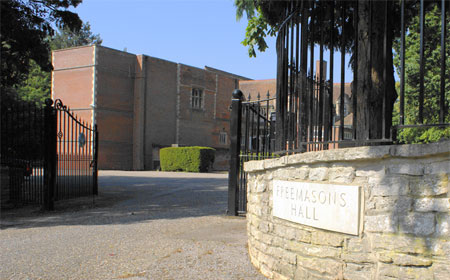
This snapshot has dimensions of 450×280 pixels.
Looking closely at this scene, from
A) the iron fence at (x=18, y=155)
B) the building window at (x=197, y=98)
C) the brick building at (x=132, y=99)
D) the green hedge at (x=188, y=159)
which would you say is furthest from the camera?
the building window at (x=197, y=98)

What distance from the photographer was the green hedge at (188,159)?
97.0 feet

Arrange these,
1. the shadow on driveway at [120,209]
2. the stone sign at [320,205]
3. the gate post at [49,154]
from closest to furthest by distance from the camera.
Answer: the stone sign at [320,205] → the shadow on driveway at [120,209] → the gate post at [49,154]

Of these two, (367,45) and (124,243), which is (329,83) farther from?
(124,243)

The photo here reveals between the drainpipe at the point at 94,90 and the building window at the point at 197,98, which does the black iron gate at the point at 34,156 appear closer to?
the drainpipe at the point at 94,90

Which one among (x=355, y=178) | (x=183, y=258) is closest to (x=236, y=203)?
(x=183, y=258)

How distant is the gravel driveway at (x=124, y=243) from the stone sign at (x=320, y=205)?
97 cm

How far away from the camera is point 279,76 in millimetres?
5281

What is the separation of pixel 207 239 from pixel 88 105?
27.6m

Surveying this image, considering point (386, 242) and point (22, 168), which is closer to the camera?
point (386, 242)

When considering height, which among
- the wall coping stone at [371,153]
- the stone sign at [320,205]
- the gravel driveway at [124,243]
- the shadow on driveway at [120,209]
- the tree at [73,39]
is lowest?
the shadow on driveway at [120,209]

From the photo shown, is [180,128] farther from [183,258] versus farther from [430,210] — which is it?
[430,210]

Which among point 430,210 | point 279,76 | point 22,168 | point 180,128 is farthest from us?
point 180,128

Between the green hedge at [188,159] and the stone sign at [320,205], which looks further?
the green hedge at [188,159]

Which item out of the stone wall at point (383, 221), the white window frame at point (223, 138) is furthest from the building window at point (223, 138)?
the stone wall at point (383, 221)
